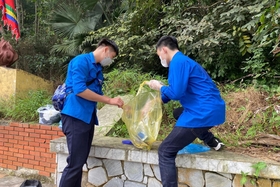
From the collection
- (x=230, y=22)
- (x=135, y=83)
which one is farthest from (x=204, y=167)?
(x=230, y=22)

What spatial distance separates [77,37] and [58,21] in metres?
0.99

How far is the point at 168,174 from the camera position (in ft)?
7.89

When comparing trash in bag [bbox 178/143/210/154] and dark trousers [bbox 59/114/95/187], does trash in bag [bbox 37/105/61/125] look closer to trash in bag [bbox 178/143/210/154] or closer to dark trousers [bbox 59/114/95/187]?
dark trousers [bbox 59/114/95/187]

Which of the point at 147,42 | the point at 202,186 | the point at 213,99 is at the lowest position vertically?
the point at 202,186

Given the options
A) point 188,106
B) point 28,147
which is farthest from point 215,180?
point 28,147

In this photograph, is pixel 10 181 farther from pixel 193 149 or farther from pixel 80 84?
pixel 193 149

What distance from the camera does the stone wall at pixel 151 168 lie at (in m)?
2.40

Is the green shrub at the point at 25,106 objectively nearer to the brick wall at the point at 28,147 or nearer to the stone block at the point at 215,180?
the brick wall at the point at 28,147

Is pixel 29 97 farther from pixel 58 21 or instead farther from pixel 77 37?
pixel 58 21

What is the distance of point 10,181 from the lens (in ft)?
13.7

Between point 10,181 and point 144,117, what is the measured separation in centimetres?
Result: 260

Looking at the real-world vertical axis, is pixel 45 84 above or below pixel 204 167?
above

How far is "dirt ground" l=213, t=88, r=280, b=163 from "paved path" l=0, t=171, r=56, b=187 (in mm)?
2573

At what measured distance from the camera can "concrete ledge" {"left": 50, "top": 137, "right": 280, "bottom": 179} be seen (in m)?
2.36
